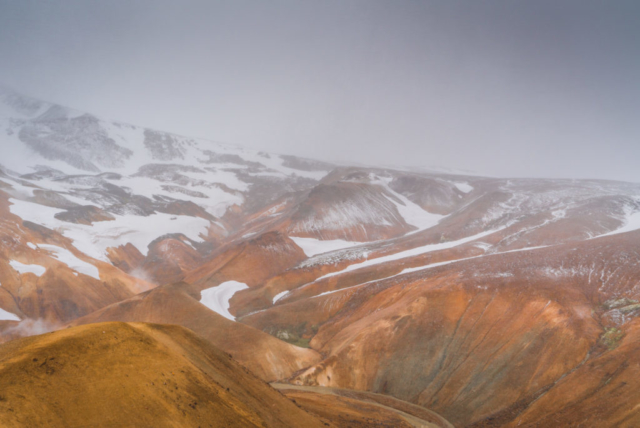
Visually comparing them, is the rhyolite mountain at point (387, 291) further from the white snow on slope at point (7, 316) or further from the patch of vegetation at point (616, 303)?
the white snow on slope at point (7, 316)

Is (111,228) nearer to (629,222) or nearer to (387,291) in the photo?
(387,291)

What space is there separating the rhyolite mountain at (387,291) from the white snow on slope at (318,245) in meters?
0.54

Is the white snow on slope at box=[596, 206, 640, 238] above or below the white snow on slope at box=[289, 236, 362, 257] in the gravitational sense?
above

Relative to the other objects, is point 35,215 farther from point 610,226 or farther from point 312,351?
point 610,226

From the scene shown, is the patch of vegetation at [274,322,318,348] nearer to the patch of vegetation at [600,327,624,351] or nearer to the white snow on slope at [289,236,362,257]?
the patch of vegetation at [600,327,624,351]

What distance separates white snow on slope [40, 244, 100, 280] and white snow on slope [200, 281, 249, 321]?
21.0 m

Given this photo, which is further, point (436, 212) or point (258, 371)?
point (436, 212)

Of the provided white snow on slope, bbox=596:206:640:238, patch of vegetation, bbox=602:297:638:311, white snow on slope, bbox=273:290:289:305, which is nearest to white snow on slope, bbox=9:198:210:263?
white snow on slope, bbox=273:290:289:305

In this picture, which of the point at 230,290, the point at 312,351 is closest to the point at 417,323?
the point at 312,351

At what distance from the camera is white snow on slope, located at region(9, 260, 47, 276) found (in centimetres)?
5344

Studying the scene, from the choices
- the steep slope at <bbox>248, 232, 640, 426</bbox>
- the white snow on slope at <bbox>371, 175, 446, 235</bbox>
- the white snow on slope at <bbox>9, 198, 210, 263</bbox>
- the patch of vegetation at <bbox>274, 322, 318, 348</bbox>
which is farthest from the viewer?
the white snow on slope at <bbox>371, 175, 446, 235</bbox>

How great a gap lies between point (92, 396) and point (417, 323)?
30804 millimetres

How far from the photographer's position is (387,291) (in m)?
44.7

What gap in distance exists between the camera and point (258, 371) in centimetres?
3478
